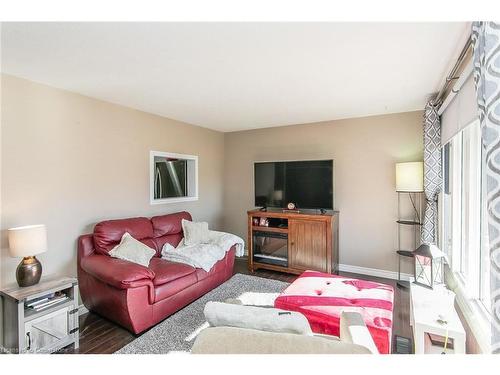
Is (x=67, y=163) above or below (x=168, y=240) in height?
above

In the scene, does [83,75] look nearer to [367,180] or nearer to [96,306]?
[96,306]

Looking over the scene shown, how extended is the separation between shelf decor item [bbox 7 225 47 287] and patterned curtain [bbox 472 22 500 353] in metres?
2.88

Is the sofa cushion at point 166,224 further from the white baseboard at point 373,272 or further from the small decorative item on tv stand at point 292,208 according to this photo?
the white baseboard at point 373,272

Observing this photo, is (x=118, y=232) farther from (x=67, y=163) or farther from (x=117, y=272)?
(x=67, y=163)

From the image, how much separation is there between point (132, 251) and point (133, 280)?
1.91ft

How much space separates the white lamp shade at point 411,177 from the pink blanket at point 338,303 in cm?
148

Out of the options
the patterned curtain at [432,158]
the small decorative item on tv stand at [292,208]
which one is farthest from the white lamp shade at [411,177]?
the small decorative item on tv stand at [292,208]

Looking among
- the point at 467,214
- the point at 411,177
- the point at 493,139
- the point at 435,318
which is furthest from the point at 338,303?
the point at 411,177

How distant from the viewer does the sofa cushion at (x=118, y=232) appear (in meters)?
2.61

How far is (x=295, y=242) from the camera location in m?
3.61

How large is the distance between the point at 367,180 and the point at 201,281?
9.35ft

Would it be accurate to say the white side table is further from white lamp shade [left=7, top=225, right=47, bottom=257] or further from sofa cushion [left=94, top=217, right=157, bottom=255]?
white lamp shade [left=7, top=225, right=47, bottom=257]

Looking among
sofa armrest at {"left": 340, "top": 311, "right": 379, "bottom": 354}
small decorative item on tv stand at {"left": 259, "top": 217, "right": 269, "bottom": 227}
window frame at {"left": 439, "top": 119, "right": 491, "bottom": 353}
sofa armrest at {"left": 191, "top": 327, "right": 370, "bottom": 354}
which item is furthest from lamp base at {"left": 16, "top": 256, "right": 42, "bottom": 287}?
window frame at {"left": 439, "top": 119, "right": 491, "bottom": 353}

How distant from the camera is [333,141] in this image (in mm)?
3891
